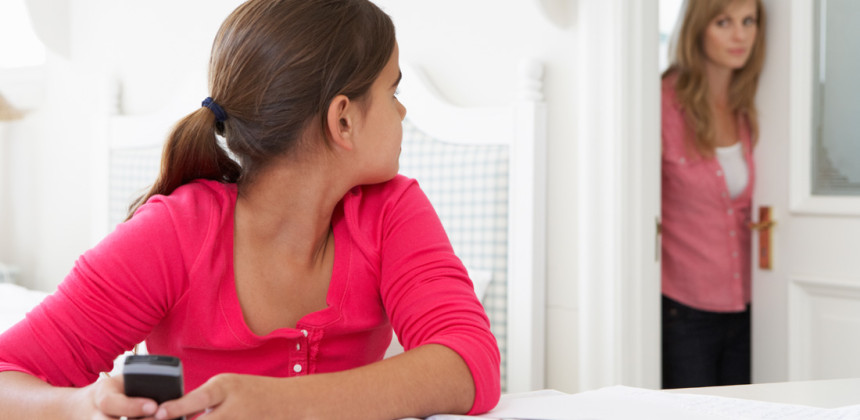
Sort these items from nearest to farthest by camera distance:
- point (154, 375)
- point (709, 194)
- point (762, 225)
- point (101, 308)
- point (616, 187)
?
point (154, 375) < point (101, 308) < point (616, 187) < point (762, 225) < point (709, 194)

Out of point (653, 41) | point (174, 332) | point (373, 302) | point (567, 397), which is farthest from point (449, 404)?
point (653, 41)

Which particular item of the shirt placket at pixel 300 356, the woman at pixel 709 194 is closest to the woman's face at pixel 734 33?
the woman at pixel 709 194

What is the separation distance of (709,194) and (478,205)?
817mm

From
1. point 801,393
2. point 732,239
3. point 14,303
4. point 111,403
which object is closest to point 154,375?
point 111,403

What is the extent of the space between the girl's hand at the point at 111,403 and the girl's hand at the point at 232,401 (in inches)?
Result: 0.5

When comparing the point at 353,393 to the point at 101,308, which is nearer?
the point at 353,393

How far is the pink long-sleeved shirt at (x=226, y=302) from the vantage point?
2.51 feet

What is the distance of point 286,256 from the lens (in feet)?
3.01

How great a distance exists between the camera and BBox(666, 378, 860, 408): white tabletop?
765mm

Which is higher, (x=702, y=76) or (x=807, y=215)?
(x=702, y=76)

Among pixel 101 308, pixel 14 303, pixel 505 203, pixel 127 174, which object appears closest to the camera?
pixel 101 308

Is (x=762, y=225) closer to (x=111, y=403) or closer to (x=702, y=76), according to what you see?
(x=702, y=76)

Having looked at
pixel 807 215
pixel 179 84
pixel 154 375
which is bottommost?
pixel 154 375

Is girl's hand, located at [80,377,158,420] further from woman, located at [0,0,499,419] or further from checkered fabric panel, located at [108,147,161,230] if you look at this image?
checkered fabric panel, located at [108,147,161,230]
